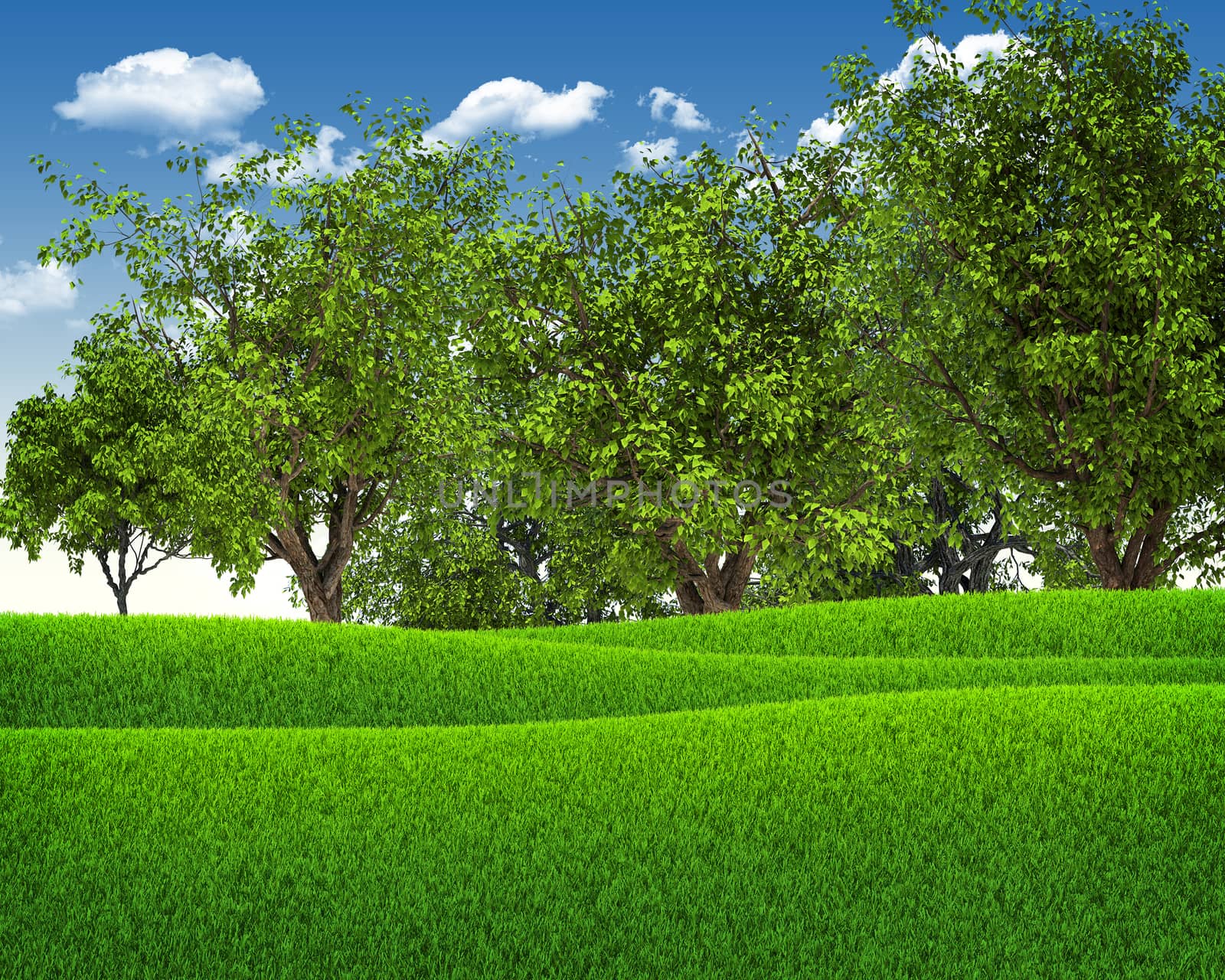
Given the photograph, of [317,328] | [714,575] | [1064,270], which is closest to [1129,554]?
[1064,270]

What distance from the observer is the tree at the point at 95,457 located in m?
29.8

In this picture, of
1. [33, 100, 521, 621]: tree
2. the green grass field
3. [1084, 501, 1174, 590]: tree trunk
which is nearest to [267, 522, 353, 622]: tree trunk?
[33, 100, 521, 621]: tree

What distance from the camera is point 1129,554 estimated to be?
23.7 metres

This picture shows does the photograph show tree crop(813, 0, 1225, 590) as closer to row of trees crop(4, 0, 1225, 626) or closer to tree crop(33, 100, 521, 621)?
row of trees crop(4, 0, 1225, 626)

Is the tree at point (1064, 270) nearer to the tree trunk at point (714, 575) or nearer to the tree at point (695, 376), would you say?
the tree at point (695, 376)

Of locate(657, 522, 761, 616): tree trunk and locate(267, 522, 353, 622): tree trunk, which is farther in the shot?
locate(267, 522, 353, 622): tree trunk

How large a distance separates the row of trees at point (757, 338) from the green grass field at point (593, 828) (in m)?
8.53

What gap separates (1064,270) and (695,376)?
7.49 metres

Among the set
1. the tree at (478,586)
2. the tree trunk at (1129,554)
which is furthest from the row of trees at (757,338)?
the tree at (478,586)

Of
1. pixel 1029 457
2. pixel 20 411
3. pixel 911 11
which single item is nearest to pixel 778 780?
pixel 1029 457

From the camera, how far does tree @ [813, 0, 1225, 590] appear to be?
20.8 meters

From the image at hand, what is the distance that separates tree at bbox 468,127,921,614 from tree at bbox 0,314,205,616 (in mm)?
10477

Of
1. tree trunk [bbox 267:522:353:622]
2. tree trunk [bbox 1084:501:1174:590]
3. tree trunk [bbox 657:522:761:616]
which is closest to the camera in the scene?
tree trunk [bbox 1084:501:1174:590]

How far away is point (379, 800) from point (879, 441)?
17450 millimetres
